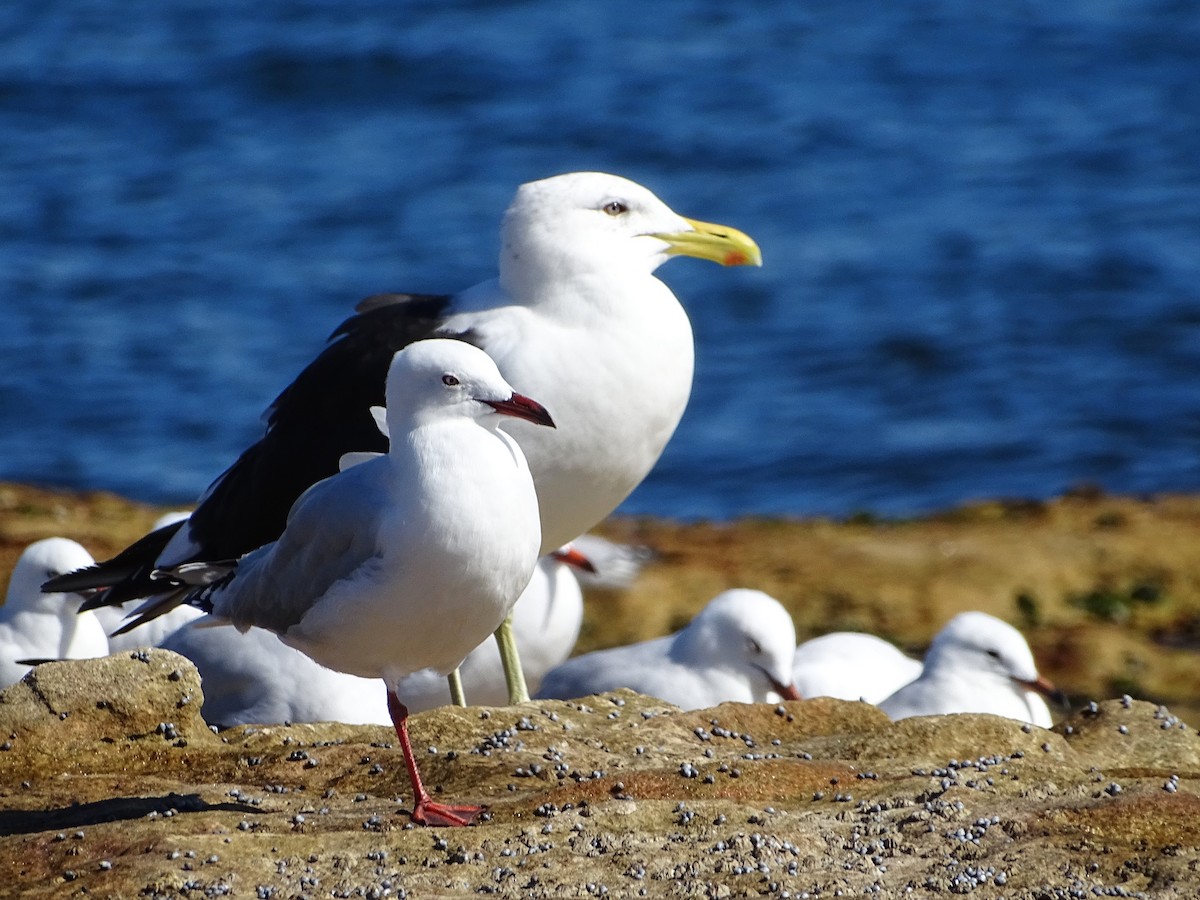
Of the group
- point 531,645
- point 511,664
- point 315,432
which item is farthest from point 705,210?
point 315,432

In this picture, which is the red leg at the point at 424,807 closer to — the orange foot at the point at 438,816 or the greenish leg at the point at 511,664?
the orange foot at the point at 438,816

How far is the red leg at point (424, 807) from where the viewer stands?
506cm

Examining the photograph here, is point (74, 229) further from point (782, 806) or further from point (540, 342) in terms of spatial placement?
point (782, 806)

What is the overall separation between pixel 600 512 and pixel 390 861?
2.48 metres

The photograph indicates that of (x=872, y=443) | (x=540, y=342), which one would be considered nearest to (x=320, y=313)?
(x=872, y=443)

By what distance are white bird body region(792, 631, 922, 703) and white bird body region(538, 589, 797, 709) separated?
1.39ft

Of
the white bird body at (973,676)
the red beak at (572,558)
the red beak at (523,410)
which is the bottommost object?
the white bird body at (973,676)

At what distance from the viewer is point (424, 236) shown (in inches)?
857

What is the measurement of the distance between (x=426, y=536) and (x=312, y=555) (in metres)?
0.59

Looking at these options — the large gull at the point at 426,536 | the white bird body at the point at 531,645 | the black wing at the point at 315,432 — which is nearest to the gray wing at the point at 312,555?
the large gull at the point at 426,536

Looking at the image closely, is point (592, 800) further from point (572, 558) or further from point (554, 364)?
point (572, 558)

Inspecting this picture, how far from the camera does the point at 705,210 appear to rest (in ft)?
71.0

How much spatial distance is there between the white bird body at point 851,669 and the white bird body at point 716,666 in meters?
0.42

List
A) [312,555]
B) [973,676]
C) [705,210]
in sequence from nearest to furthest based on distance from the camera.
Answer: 1. [312,555]
2. [973,676]
3. [705,210]
